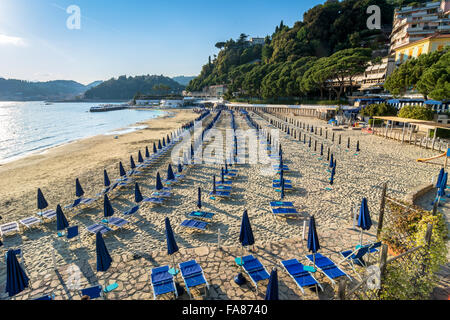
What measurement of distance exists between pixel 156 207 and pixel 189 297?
634 cm

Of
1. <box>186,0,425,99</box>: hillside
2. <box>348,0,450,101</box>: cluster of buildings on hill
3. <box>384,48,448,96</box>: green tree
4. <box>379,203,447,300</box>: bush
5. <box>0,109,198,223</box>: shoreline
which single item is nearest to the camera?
<box>379,203,447,300</box>: bush

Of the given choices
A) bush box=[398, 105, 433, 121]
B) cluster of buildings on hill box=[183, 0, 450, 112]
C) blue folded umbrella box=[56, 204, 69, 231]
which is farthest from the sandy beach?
cluster of buildings on hill box=[183, 0, 450, 112]

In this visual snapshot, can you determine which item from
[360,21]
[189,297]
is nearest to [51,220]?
[189,297]

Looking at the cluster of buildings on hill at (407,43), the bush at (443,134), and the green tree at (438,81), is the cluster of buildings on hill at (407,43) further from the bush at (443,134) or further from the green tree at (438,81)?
the bush at (443,134)

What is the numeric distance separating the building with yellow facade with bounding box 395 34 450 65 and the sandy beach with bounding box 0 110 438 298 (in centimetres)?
3378

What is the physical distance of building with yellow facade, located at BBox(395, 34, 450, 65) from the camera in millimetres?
41781

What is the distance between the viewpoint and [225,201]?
12.6 metres

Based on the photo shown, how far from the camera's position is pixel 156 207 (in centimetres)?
1208

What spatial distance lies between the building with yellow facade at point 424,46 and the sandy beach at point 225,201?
111 feet

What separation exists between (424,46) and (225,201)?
5423 centimetres

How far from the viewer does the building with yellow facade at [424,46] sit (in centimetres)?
4178

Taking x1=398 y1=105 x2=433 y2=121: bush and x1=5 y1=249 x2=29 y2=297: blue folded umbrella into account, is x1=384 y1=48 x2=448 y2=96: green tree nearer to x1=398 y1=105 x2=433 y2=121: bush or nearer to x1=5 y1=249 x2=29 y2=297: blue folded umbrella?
x1=398 y1=105 x2=433 y2=121: bush

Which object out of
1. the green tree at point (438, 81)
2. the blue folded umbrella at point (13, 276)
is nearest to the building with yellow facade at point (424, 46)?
the green tree at point (438, 81)
